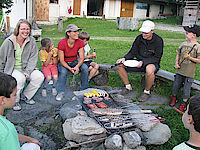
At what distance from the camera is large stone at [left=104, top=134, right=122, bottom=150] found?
110 inches

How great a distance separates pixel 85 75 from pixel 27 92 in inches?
49.5

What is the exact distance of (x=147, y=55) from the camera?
507cm

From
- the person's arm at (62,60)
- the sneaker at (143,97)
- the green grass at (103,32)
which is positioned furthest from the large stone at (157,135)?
the green grass at (103,32)

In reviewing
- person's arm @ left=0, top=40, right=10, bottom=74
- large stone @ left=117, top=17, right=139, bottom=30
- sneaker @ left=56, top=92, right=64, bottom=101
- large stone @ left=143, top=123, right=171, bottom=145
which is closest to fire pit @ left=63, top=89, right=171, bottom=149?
large stone @ left=143, top=123, right=171, bottom=145

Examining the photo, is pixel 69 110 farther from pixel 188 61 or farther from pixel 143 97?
pixel 188 61

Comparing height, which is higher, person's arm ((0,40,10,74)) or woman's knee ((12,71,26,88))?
person's arm ((0,40,10,74))

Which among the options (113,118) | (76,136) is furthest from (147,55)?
(76,136)

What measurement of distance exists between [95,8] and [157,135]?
25379mm

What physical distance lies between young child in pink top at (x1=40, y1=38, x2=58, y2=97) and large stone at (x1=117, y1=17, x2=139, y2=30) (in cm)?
1231

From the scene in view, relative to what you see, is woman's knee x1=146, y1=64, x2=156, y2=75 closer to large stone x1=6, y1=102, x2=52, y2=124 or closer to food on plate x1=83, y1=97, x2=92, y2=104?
food on plate x1=83, y1=97, x2=92, y2=104

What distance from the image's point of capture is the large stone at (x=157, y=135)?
10.4ft

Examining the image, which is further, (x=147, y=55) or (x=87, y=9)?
(x=87, y=9)

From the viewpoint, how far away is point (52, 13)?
21.3 m

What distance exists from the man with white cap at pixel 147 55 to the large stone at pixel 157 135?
1.50 meters
